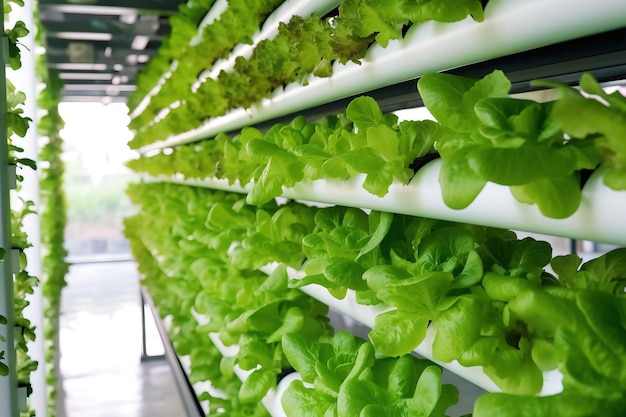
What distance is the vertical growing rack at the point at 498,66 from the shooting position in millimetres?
903

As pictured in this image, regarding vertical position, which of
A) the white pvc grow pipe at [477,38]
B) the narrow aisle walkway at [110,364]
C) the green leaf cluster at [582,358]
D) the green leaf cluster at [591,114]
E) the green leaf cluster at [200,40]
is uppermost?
the green leaf cluster at [200,40]

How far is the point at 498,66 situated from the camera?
1531 millimetres

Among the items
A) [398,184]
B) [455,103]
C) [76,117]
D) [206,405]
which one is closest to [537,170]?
[455,103]

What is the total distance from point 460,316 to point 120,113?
13320mm

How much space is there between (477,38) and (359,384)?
2.16 feet

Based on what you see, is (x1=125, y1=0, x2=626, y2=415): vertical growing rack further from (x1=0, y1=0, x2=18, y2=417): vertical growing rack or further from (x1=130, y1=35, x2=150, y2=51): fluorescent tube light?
(x1=130, y1=35, x2=150, y2=51): fluorescent tube light

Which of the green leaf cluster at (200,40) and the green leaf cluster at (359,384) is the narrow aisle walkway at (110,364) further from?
the green leaf cluster at (359,384)

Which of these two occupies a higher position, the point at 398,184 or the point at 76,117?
the point at 76,117

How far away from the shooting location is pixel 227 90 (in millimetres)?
2990

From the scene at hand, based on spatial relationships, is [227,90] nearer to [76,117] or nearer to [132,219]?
[132,219]

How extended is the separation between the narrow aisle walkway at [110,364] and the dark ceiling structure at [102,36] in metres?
2.95

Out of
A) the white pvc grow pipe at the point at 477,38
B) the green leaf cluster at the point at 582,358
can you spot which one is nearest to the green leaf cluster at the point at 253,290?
the white pvc grow pipe at the point at 477,38

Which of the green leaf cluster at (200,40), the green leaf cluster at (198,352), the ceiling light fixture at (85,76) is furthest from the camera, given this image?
the ceiling light fixture at (85,76)

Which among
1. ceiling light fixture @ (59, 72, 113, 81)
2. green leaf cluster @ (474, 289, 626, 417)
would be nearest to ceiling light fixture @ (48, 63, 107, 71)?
ceiling light fixture @ (59, 72, 113, 81)
